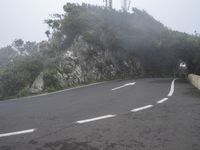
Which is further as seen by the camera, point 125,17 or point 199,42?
point 199,42

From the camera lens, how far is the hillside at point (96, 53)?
20.6 metres

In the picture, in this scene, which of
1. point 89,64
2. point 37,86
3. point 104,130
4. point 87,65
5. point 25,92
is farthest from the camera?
point 89,64

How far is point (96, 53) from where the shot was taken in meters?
29.8

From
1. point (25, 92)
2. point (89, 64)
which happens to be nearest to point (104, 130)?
point (25, 92)

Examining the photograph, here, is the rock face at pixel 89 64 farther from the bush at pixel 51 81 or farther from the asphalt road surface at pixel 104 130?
the asphalt road surface at pixel 104 130

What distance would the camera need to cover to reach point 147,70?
1741 inches

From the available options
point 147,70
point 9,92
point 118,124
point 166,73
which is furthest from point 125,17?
point 118,124

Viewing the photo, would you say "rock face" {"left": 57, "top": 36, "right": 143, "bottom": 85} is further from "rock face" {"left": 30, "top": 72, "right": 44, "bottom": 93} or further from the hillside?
"rock face" {"left": 30, "top": 72, "right": 44, "bottom": 93}

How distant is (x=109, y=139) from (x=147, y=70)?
133ft

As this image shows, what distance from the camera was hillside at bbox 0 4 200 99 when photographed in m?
20.6

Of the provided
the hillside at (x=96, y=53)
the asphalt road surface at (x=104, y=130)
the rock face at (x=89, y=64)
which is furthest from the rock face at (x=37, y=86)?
the asphalt road surface at (x=104, y=130)

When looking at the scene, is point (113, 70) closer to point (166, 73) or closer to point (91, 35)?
point (91, 35)

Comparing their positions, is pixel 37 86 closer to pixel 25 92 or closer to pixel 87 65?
pixel 25 92

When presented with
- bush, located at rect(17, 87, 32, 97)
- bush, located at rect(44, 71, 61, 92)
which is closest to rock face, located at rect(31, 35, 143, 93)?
bush, located at rect(44, 71, 61, 92)
